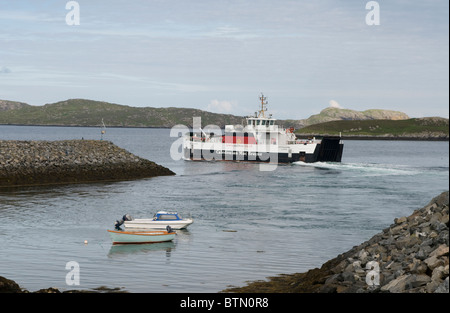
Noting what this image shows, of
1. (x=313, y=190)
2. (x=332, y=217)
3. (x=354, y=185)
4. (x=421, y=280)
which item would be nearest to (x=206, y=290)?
(x=421, y=280)

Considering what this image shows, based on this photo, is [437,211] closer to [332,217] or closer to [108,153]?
[332,217]

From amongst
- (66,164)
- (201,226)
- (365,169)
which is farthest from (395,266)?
(365,169)

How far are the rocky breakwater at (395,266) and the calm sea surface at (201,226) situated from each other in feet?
8.53

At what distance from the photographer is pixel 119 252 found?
23.9 m

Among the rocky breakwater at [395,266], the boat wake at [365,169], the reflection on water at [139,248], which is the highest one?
the rocky breakwater at [395,266]

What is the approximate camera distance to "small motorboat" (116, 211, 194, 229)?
28.0m

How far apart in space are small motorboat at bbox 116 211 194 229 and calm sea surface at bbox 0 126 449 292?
31.7 inches

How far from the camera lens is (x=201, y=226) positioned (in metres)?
31.2

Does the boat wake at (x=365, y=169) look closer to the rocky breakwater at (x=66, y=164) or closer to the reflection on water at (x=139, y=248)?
the rocky breakwater at (x=66, y=164)

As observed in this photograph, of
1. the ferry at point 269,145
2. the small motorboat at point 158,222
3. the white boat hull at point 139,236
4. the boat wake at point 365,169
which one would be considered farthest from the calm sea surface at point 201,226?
the ferry at point 269,145

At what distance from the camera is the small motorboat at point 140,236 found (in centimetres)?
2539

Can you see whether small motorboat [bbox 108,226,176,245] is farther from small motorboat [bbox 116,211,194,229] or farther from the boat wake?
the boat wake

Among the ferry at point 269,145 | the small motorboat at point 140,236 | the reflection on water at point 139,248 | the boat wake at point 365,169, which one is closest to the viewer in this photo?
the reflection on water at point 139,248

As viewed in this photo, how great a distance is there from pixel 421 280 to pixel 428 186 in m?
47.0
